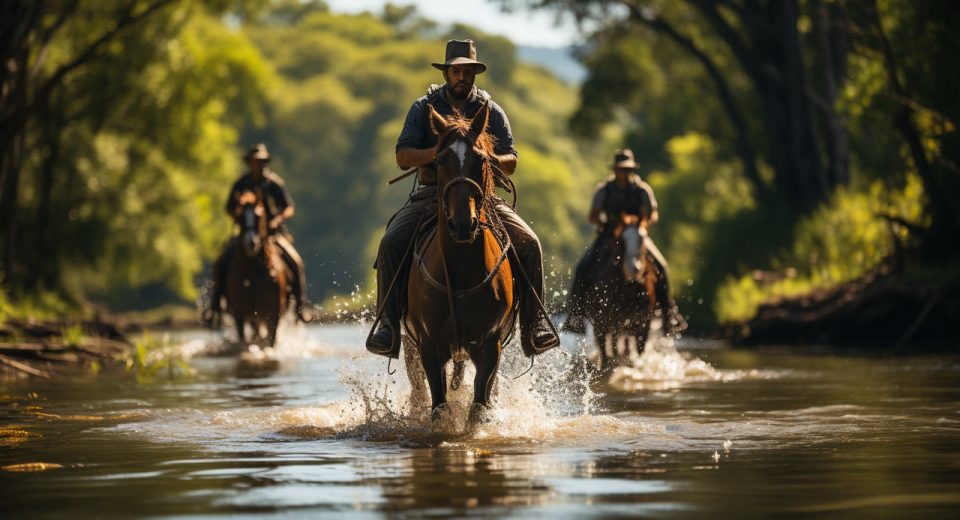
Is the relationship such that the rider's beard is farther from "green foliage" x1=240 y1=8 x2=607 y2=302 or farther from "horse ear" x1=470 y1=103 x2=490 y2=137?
"green foliage" x1=240 y1=8 x2=607 y2=302

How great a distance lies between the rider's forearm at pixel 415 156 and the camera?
1250cm

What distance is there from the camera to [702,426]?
13406 mm

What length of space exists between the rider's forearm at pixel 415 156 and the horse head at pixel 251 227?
1111 centimetres

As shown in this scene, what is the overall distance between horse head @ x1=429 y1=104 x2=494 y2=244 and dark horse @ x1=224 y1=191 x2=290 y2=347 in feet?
38.8

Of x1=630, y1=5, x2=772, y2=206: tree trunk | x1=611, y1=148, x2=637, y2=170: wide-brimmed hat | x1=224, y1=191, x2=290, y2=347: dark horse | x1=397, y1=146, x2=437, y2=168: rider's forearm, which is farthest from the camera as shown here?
x1=630, y1=5, x2=772, y2=206: tree trunk

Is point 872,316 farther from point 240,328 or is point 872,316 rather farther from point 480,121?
point 480,121

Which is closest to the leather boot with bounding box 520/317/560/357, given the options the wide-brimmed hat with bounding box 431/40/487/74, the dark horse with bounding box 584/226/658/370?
the wide-brimmed hat with bounding box 431/40/487/74

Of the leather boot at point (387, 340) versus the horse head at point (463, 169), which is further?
the leather boot at point (387, 340)

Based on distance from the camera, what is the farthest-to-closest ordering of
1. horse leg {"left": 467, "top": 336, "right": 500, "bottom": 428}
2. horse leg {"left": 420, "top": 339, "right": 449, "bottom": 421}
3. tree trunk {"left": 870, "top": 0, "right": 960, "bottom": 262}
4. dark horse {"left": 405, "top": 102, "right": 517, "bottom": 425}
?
tree trunk {"left": 870, "top": 0, "right": 960, "bottom": 262}
horse leg {"left": 420, "top": 339, "right": 449, "bottom": 421}
horse leg {"left": 467, "top": 336, "right": 500, "bottom": 428}
dark horse {"left": 405, "top": 102, "right": 517, "bottom": 425}

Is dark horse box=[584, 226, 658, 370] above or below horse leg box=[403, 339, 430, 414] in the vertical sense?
above

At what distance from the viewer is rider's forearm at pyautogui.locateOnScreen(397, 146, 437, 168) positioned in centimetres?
1250

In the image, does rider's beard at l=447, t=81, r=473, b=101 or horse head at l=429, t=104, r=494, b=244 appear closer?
horse head at l=429, t=104, r=494, b=244

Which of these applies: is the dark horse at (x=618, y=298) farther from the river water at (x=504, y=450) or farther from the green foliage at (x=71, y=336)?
the green foliage at (x=71, y=336)

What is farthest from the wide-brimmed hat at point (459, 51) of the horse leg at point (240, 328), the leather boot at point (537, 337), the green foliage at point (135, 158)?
the green foliage at point (135, 158)
